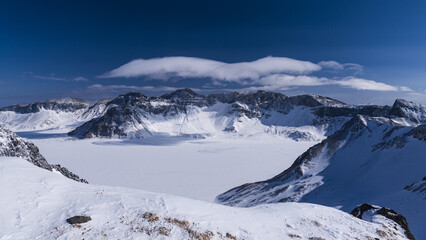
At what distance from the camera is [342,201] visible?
5475 centimetres

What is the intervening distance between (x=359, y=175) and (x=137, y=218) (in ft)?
218

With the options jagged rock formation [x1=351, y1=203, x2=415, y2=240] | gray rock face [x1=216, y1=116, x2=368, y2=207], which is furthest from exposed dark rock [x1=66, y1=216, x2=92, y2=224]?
gray rock face [x1=216, y1=116, x2=368, y2=207]

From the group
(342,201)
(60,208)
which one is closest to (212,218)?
(60,208)

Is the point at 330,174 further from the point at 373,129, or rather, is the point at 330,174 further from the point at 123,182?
the point at 123,182

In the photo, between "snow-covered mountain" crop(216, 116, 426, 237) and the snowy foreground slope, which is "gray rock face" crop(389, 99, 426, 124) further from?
the snowy foreground slope

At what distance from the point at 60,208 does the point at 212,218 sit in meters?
10.6

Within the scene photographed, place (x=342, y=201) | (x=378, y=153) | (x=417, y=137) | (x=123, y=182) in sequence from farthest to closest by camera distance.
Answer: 1. (x=123, y=182)
2. (x=378, y=153)
3. (x=417, y=137)
4. (x=342, y=201)

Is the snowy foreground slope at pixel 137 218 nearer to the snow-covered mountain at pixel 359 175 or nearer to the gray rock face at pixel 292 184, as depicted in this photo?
the snow-covered mountain at pixel 359 175

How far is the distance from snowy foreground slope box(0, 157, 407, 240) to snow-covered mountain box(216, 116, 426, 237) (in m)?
19.3

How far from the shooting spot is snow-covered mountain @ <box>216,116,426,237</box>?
45.6 metres

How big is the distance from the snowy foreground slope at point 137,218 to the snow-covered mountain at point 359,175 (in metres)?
19.3

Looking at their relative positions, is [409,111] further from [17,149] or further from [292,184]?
[17,149]

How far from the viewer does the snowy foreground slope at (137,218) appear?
14.5m

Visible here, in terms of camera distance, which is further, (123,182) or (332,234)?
(123,182)
